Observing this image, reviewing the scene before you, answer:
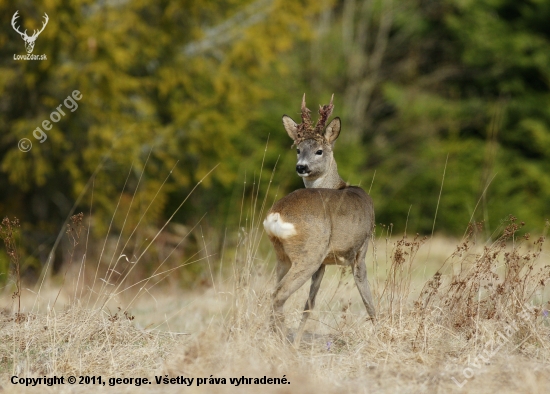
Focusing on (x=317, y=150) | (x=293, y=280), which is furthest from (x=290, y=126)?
(x=293, y=280)

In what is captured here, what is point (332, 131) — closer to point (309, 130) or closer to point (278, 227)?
point (309, 130)

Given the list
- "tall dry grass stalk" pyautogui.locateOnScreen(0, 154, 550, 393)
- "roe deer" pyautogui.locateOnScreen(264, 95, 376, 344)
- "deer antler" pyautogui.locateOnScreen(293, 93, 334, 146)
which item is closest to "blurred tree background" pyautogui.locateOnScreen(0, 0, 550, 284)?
"deer antler" pyautogui.locateOnScreen(293, 93, 334, 146)

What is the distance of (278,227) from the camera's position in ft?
16.7

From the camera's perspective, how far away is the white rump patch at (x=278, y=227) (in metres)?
5.08

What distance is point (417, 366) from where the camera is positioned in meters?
4.76

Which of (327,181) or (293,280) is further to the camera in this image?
(327,181)

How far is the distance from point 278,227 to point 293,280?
354 millimetres

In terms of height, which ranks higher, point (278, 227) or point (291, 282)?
point (278, 227)

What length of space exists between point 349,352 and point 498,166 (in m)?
13.5

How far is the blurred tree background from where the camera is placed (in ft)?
42.1

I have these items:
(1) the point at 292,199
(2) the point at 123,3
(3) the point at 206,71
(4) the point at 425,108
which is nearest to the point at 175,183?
(3) the point at 206,71

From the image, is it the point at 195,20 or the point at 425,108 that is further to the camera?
the point at 425,108

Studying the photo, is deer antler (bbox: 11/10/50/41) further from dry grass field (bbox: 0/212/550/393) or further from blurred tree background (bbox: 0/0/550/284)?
dry grass field (bbox: 0/212/550/393)

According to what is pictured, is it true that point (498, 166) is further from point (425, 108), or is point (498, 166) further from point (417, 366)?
point (417, 366)
